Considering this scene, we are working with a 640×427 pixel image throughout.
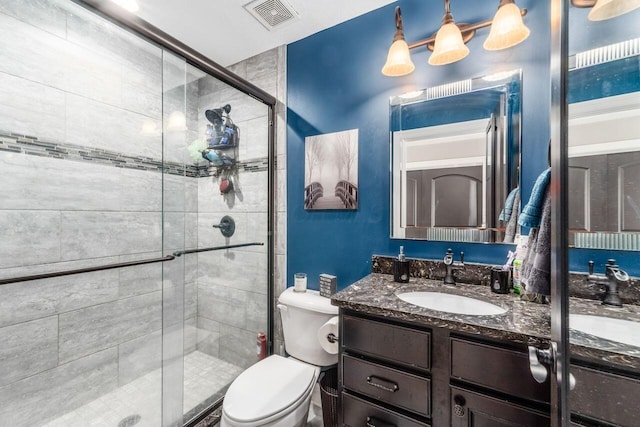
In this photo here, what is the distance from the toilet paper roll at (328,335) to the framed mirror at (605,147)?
979 mm

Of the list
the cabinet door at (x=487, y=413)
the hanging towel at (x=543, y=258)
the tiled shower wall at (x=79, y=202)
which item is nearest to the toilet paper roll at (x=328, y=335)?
the cabinet door at (x=487, y=413)

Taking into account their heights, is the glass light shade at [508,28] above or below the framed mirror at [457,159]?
above

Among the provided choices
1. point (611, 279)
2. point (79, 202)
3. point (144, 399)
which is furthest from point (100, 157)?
point (611, 279)

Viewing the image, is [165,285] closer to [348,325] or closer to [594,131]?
[348,325]

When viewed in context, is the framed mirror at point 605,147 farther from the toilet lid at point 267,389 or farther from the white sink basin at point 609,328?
the toilet lid at point 267,389

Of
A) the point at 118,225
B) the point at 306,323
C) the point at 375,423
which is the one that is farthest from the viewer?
the point at 118,225

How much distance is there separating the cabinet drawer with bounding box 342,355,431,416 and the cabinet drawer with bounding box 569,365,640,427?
420mm

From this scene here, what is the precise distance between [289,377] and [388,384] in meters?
0.56

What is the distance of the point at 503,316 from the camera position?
896 mm

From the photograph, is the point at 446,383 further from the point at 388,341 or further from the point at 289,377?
the point at 289,377

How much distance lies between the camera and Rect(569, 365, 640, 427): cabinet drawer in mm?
515

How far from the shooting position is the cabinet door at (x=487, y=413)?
0.76 m

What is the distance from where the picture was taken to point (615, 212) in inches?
25.2

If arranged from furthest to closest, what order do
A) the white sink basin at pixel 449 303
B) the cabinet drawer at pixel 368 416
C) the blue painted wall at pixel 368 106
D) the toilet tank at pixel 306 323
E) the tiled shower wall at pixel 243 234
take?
1. the tiled shower wall at pixel 243 234
2. the toilet tank at pixel 306 323
3. the blue painted wall at pixel 368 106
4. the white sink basin at pixel 449 303
5. the cabinet drawer at pixel 368 416
